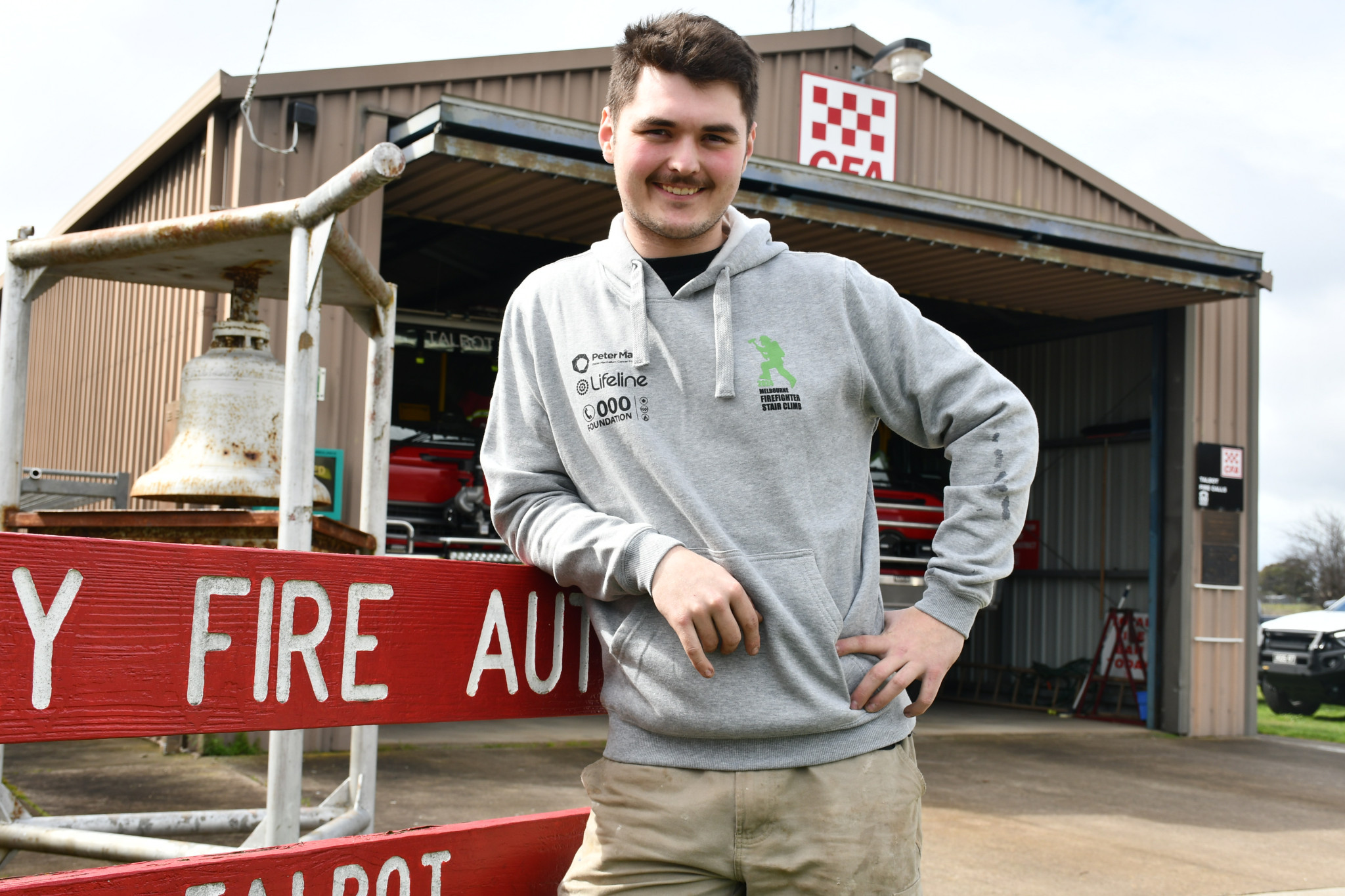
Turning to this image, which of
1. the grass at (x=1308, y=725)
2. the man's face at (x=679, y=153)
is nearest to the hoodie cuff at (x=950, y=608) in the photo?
the man's face at (x=679, y=153)

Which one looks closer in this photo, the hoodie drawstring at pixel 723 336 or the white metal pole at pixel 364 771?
the hoodie drawstring at pixel 723 336

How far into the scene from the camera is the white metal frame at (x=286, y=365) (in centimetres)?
310

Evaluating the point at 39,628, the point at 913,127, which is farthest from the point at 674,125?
the point at 913,127

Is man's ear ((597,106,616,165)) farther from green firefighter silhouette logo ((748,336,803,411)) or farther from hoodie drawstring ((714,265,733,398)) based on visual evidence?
green firefighter silhouette logo ((748,336,803,411))

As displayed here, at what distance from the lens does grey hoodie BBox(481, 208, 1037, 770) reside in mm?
1646

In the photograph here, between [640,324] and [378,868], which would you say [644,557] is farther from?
[378,868]

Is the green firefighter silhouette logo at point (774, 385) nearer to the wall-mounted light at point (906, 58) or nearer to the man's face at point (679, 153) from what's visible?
the man's face at point (679, 153)

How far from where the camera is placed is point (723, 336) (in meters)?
1.72

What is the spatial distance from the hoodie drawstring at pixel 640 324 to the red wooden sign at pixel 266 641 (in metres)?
0.42

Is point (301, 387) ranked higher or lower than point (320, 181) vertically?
lower

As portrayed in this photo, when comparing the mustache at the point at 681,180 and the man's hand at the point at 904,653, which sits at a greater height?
the mustache at the point at 681,180

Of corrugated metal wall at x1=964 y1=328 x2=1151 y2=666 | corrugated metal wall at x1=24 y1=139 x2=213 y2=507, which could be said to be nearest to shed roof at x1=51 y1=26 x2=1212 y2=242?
corrugated metal wall at x1=24 y1=139 x2=213 y2=507

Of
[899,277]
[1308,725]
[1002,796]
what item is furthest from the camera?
[1308,725]

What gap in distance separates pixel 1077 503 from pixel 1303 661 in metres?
3.44
